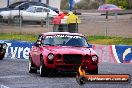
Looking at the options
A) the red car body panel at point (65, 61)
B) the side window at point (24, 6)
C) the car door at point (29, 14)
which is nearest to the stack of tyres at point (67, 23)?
the car door at point (29, 14)

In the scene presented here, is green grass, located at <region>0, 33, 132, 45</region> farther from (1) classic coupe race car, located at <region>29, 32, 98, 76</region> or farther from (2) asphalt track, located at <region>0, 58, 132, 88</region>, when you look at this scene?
(1) classic coupe race car, located at <region>29, 32, 98, 76</region>

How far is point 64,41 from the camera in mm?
19891

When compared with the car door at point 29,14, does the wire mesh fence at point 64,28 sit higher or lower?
lower

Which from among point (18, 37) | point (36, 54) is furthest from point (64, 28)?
point (36, 54)

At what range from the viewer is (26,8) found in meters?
50.5

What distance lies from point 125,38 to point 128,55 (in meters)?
7.60

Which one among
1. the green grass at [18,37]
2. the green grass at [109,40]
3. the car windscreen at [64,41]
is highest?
the car windscreen at [64,41]

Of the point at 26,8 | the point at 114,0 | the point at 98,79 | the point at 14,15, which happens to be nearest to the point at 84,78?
the point at 98,79

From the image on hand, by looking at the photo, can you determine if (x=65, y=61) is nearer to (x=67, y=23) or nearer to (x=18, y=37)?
(x=67, y=23)

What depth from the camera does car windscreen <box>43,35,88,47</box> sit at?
1981 cm

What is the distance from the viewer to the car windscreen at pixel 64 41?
19812 millimetres

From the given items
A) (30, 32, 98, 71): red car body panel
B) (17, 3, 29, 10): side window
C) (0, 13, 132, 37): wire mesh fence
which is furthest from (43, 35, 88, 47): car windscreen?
(17, 3, 29, 10): side window

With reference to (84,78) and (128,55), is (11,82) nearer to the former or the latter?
(84,78)

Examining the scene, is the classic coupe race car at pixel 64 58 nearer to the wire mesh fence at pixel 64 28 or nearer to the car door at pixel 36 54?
the car door at pixel 36 54
